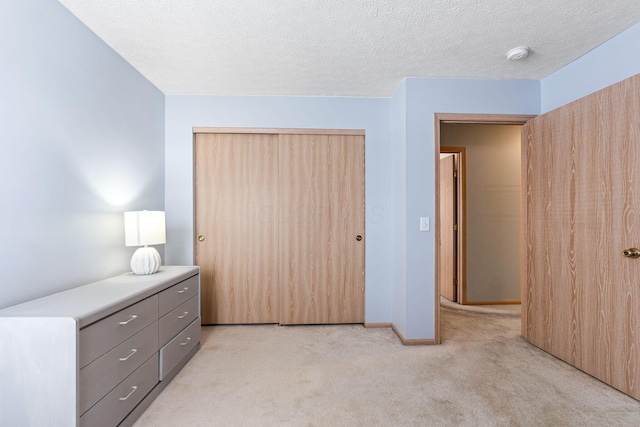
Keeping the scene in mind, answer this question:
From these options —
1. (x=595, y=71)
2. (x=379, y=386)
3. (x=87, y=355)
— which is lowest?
(x=379, y=386)

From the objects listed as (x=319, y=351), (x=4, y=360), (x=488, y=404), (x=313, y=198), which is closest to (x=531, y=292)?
(x=488, y=404)

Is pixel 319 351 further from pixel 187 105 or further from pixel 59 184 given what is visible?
pixel 187 105

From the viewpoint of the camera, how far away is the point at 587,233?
83.7 inches

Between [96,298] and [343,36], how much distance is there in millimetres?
2156

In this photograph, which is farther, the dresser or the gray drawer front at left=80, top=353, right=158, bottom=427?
the gray drawer front at left=80, top=353, right=158, bottom=427

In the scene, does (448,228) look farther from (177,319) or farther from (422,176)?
(177,319)

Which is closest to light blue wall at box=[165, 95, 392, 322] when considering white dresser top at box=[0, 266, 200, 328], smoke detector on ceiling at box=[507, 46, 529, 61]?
white dresser top at box=[0, 266, 200, 328]

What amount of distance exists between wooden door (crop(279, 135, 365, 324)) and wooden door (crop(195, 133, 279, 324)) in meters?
0.14

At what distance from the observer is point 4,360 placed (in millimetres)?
1200

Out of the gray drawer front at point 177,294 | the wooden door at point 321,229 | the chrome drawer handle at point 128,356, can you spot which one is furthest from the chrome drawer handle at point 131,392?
the wooden door at point 321,229

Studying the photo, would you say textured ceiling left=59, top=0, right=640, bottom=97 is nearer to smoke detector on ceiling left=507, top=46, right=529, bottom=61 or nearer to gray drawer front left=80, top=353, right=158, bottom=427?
smoke detector on ceiling left=507, top=46, right=529, bottom=61

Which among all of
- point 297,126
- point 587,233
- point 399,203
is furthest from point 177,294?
point 587,233

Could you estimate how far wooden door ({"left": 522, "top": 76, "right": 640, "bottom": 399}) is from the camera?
1.86m

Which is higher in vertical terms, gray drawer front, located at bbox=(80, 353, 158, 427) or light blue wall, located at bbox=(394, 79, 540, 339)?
light blue wall, located at bbox=(394, 79, 540, 339)
